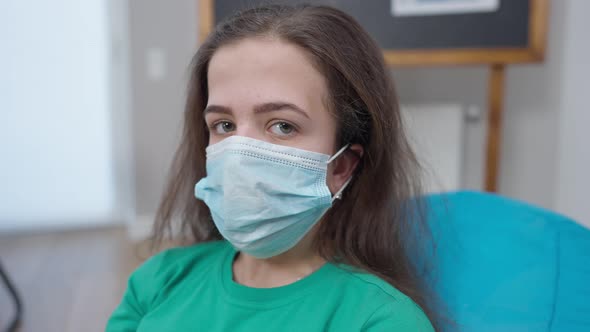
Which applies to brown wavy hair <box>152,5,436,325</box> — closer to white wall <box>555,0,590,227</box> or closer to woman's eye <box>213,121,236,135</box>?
woman's eye <box>213,121,236,135</box>

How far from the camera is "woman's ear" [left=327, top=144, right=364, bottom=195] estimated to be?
0.96m

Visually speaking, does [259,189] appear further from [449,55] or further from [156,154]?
[156,154]

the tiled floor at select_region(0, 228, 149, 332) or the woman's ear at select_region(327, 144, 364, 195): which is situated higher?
the woman's ear at select_region(327, 144, 364, 195)

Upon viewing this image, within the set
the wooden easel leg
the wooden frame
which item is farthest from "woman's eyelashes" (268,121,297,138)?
the wooden easel leg

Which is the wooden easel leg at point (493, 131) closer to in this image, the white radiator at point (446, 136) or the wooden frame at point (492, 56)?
the wooden frame at point (492, 56)

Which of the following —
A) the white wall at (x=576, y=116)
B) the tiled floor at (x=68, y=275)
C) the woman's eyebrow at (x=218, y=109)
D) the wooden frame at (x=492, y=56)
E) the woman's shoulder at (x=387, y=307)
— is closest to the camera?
the woman's shoulder at (x=387, y=307)

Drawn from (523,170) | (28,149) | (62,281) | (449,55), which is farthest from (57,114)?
(523,170)

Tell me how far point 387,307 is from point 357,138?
0.30m

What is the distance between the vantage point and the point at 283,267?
37.7 inches

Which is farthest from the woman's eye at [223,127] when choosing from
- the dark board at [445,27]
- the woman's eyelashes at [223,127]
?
the dark board at [445,27]

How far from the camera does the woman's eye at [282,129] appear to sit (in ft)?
2.86

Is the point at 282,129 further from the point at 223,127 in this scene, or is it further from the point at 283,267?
the point at 283,267

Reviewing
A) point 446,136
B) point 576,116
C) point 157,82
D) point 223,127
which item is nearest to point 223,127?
point 223,127

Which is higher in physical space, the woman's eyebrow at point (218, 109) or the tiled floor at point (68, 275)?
the woman's eyebrow at point (218, 109)
